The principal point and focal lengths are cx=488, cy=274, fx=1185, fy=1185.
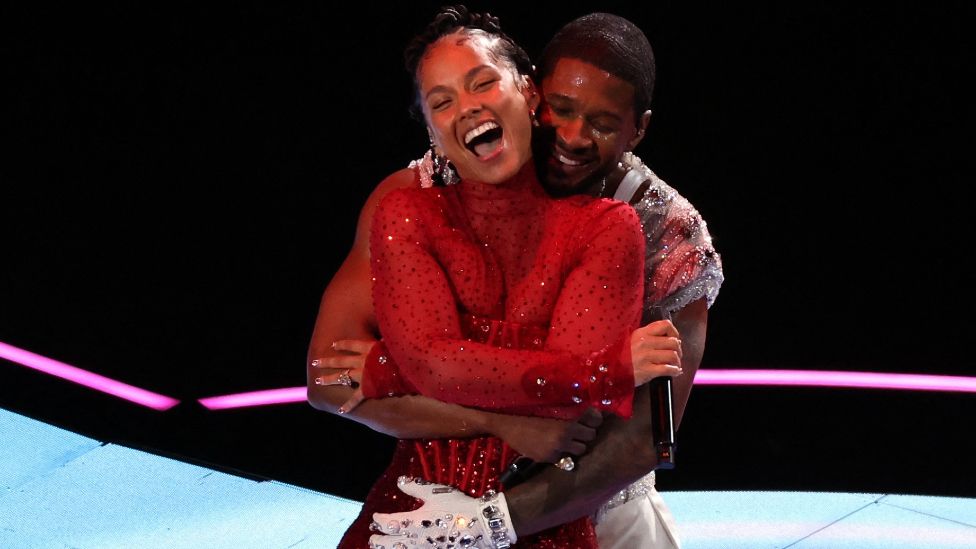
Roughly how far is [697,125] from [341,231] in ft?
4.20

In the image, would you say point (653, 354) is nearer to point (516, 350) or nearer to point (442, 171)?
point (516, 350)

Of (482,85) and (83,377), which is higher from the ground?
(482,85)

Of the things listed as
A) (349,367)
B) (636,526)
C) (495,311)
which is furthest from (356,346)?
(636,526)

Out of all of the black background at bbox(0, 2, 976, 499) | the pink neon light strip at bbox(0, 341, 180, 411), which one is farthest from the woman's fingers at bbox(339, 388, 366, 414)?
the pink neon light strip at bbox(0, 341, 180, 411)

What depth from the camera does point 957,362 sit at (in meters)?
4.06

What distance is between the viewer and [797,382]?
3.99 meters

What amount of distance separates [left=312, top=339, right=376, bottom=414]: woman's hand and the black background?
2019 mm

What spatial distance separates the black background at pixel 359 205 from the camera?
3891mm

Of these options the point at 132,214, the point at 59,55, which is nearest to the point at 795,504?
the point at 132,214

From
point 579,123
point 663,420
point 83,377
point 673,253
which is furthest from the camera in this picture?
point 83,377

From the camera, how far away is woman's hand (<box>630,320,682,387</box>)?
1445 millimetres

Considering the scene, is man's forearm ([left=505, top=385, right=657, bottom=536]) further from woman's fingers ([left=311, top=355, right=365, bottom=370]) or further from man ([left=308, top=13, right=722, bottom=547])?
woman's fingers ([left=311, top=355, right=365, bottom=370])

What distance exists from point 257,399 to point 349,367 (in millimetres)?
2269

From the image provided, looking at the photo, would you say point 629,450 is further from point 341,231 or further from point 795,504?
point 341,231
